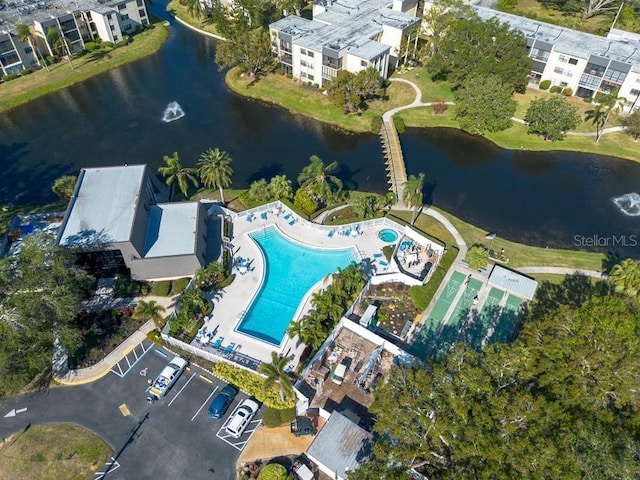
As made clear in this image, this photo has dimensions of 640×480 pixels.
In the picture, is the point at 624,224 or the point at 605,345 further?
the point at 624,224

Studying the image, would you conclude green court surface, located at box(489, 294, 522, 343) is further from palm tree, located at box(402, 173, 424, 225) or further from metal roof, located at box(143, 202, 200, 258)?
metal roof, located at box(143, 202, 200, 258)

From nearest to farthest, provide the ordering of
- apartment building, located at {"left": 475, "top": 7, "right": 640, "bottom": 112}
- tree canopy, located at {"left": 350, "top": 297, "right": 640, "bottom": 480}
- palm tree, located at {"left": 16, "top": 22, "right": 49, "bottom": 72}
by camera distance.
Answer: tree canopy, located at {"left": 350, "top": 297, "right": 640, "bottom": 480} < apartment building, located at {"left": 475, "top": 7, "right": 640, "bottom": 112} < palm tree, located at {"left": 16, "top": 22, "right": 49, "bottom": 72}

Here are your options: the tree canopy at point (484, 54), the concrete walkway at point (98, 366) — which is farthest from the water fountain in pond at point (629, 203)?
the concrete walkway at point (98, 366)

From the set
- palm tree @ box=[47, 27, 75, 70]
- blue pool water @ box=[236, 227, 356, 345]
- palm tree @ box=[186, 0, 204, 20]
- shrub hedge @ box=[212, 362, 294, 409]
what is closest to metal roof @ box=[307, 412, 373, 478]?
shrub hedge @ box=[212, 362, 294, 409]

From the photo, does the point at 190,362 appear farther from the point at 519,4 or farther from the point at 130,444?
the point at 519,4

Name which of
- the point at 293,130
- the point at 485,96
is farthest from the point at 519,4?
the point at 293,130

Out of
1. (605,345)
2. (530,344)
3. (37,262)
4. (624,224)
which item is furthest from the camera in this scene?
(624,224)
